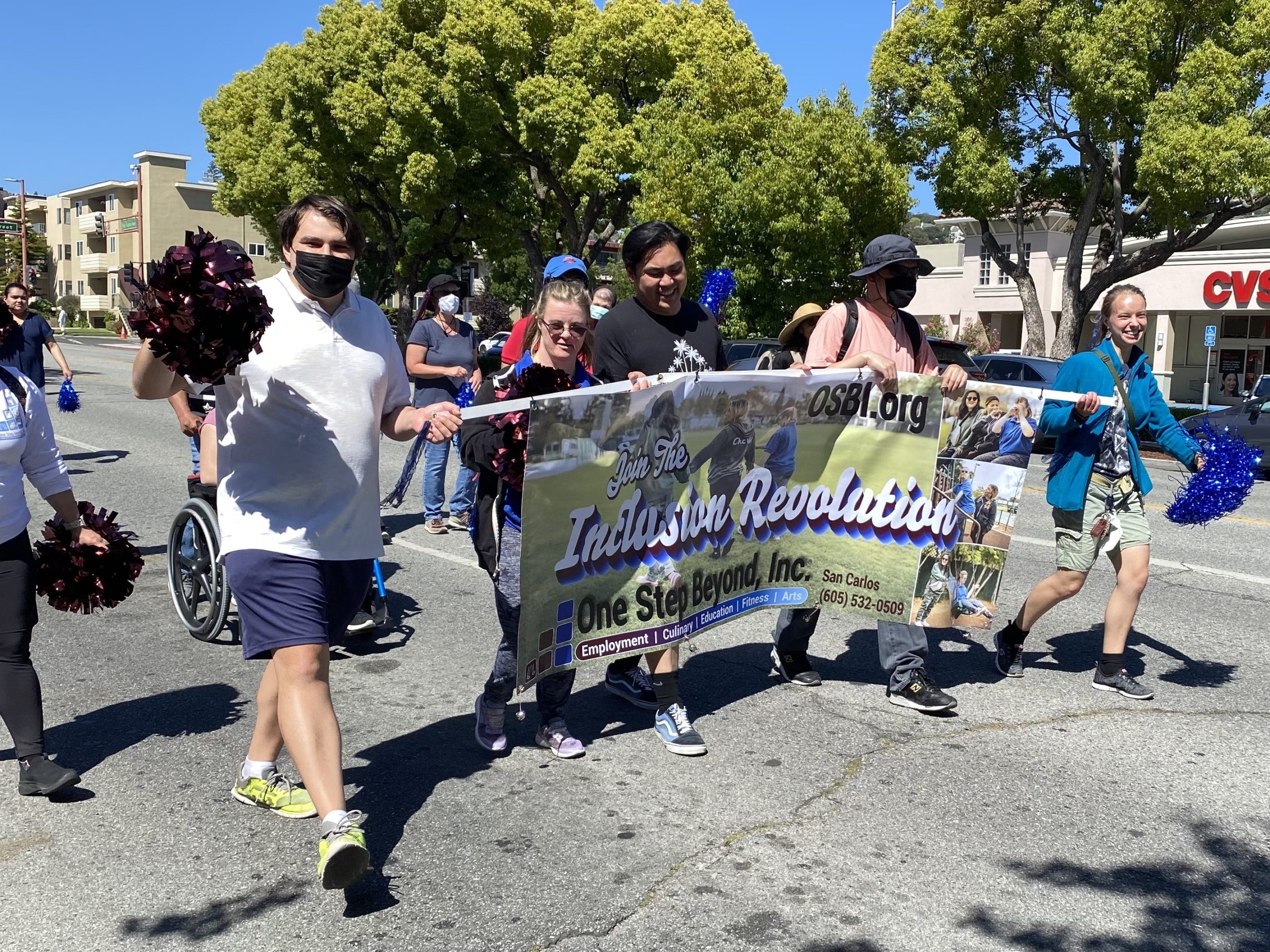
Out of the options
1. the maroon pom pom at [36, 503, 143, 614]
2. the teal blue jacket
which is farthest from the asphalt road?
the teal blue jacket

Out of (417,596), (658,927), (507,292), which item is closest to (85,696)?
(417,596)

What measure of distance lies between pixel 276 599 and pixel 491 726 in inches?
53.6

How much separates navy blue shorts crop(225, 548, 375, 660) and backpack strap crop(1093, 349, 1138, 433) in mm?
3652

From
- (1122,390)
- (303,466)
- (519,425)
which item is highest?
(1122,390)

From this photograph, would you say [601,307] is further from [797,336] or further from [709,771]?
[709,771]

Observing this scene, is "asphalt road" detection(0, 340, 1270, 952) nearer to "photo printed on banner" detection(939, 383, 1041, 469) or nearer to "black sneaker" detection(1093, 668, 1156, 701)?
"black sneaker" detection(1093, 668, 1156, 701)

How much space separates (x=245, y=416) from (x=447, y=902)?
153 cm

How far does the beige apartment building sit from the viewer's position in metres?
86.7

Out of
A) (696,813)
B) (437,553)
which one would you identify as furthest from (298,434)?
(437,553)

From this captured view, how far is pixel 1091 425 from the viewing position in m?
5.21

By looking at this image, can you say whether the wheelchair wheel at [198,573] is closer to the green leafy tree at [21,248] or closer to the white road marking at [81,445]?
the white road marking at [81,445]

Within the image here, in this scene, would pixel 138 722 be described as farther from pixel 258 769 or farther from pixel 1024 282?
pixel 1024 282


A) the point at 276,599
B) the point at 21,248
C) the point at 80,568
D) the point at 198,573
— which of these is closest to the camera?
the point at 276,599

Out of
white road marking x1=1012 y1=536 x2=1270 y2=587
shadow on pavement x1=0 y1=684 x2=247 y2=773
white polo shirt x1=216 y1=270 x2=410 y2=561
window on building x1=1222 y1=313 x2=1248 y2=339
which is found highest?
window on building x1=1222 y1=313 x2=1248 y2=339
